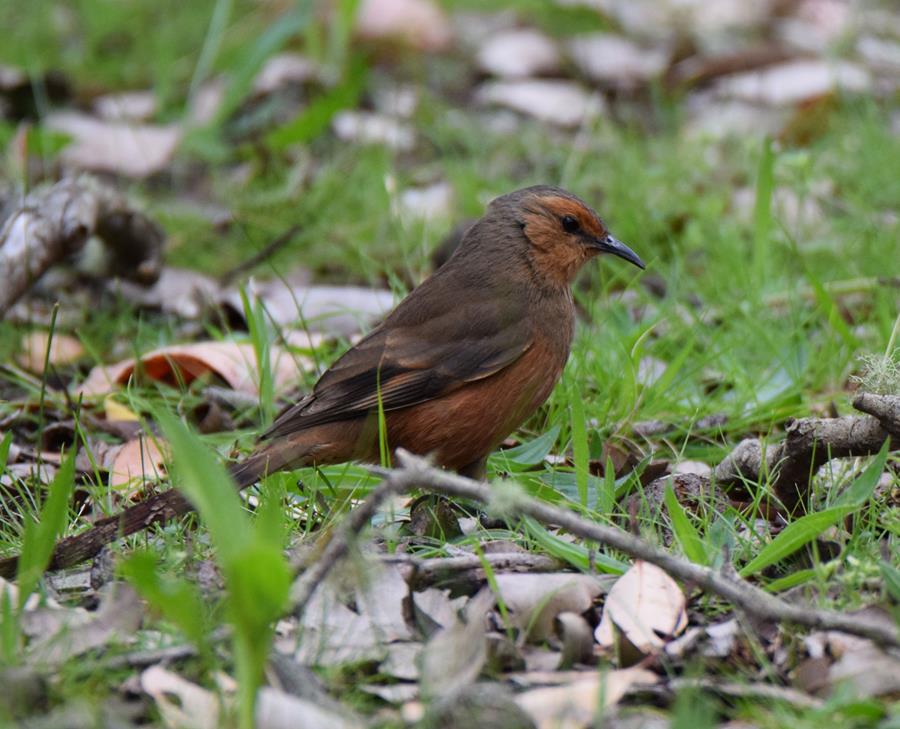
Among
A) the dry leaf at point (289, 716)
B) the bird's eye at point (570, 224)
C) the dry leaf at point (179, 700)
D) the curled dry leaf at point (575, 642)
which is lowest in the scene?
the curled dry leaf at point (575, 642)

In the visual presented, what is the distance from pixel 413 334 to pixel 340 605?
1538mm

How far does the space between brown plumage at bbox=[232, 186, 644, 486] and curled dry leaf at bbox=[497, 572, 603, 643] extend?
1.07 metres

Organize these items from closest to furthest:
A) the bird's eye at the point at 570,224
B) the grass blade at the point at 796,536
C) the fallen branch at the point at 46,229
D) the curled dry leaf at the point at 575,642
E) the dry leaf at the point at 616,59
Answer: the curled dry leaf at the point at 575,642 → the grass blade at the point at 796,536 → the bird's eye at the point at 570,224 → the fallen branch at the point at 46,229 → the dry leaf at the point at 616,59

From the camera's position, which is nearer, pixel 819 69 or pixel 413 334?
pixel 413 334

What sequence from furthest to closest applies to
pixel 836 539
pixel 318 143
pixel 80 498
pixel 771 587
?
1. pixel 318 143
2. pixel 80 498
3. pixel 836 539
4. pixel 771 587

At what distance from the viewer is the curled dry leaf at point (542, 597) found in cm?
303

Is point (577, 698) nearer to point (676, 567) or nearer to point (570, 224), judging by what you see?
point (676, 567)

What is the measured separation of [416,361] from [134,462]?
96 centimetres

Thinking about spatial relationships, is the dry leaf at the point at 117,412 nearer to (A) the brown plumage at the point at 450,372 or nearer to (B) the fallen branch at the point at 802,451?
(A) the brown plumage at the point at 450,372

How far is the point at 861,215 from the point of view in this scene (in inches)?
245

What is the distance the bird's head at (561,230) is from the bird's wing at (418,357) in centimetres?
38

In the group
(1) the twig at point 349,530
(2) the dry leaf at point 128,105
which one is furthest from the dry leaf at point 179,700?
(2) the dry leaf at point 128,105

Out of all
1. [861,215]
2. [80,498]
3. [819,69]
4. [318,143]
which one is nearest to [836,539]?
[80,498]

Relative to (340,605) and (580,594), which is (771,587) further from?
(340,605)
